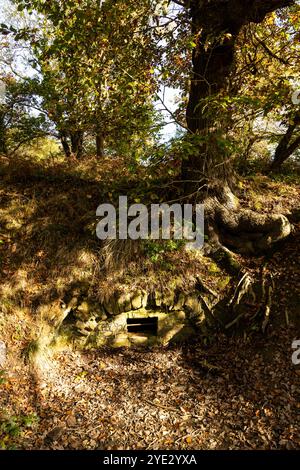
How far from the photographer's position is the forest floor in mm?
4070

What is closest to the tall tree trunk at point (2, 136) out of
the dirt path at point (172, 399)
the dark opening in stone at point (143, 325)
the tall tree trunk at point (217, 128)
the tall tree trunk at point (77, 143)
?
the tall tree trunk at point (77, 143)

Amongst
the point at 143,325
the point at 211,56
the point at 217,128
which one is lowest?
the point at 143,325

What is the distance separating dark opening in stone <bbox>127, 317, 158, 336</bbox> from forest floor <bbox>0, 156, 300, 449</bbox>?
43cm

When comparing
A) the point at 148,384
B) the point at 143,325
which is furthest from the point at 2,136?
the point at 148,384

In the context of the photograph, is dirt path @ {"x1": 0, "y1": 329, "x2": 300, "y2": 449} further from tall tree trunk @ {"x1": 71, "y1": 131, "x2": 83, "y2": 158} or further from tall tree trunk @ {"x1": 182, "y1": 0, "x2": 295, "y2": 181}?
tall tree trunk @ {"x1": 71, "y1": 131, "x2": 83, "y2": 158}

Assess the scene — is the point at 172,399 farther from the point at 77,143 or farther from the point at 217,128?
the point at 77,143

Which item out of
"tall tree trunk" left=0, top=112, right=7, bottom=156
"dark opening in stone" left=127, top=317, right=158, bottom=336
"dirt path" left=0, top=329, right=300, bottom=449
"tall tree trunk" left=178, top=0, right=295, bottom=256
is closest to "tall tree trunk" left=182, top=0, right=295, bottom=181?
"tall tree trunk" left=178, top=0, right=295, bottom=256

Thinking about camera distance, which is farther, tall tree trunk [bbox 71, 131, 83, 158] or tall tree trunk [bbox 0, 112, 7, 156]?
tall tree trunk [bbox 71, 131, 83, 158]

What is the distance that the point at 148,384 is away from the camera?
16.0 feet

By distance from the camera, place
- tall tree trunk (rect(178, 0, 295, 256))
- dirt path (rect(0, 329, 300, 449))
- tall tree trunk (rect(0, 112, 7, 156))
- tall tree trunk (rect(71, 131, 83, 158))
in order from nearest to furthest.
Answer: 1. dirt path (rect(0, 329, 300, 449))
2. tall tree trunk (rect(178, 0, 295, 256))
3. tall tree trunk (rect(0, 112, 7, 156))
4. tall tree trunk (rect(71, 131, 83, 158))

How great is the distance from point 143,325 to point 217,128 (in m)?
3.96

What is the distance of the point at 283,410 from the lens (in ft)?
13.9
